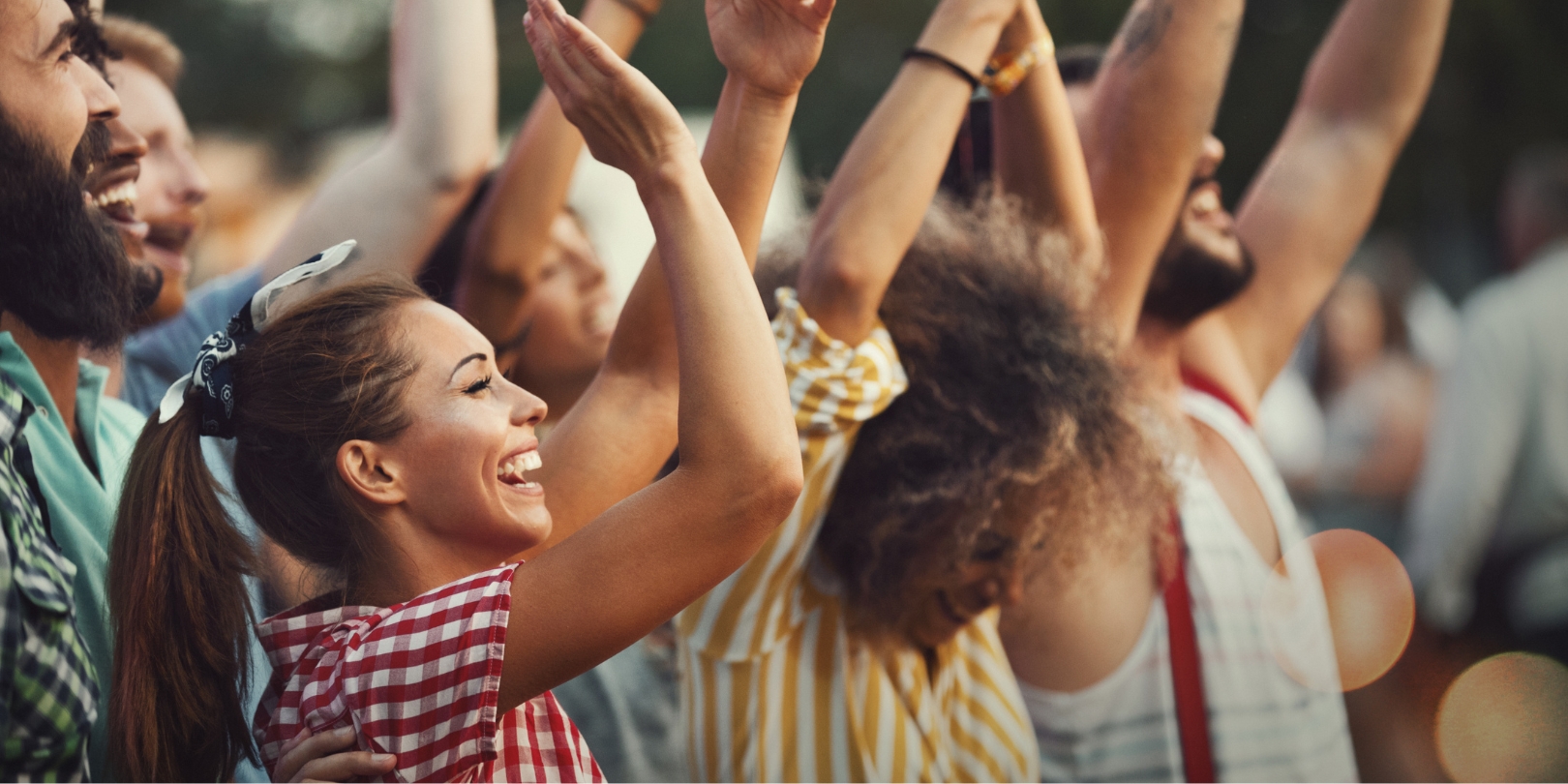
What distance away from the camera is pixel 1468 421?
3061mm

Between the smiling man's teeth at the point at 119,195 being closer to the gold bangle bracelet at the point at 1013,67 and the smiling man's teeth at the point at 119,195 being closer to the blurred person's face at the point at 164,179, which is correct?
the blurred person's face at the point at 164,179

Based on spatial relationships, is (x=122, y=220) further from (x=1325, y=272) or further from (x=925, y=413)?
(x=1325, y=272)

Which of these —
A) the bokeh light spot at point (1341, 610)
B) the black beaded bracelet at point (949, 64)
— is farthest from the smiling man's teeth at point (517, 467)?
the bokeh light spot at point (1341, 610)

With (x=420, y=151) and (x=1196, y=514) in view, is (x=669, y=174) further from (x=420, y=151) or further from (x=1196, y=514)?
(x=1196, y=514)

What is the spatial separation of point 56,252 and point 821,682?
3.19 feet

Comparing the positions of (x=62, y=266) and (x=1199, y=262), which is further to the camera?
(x=1199, y=262)

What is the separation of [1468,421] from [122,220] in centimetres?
319

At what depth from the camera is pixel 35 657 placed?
917 millimetres

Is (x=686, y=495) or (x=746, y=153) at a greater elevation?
(x=746, y=153)

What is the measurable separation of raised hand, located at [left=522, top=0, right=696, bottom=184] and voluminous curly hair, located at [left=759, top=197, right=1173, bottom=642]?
0.59 m

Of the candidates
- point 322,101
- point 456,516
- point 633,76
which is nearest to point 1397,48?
point 633,76

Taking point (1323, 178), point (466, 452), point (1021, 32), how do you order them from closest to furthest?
1. point (466, 452)
2. point (1021, 32)
3. point (1323, 178)

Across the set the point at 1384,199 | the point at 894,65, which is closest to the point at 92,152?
the point at 894,65

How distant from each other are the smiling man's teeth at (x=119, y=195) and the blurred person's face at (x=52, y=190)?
0.12m
